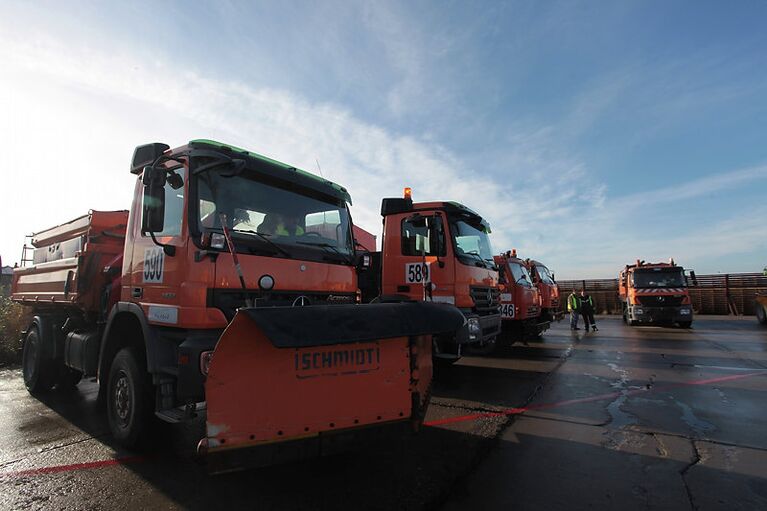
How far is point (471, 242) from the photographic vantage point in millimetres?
7418

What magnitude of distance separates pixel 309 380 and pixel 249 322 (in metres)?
0.60

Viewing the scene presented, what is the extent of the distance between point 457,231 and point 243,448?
5192 millimetres

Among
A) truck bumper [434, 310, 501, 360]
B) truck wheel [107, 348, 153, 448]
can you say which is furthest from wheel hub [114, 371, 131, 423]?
truck bumper [434, 310, 501, 360]

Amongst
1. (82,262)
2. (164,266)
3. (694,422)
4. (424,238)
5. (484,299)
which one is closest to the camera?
(164,266)

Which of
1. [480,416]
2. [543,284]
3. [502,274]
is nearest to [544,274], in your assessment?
[543,284]

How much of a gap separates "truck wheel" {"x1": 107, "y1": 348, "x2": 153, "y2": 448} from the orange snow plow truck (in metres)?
0.02

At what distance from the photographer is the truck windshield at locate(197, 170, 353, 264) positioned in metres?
3.65

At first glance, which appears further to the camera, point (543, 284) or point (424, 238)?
point (543, 284)

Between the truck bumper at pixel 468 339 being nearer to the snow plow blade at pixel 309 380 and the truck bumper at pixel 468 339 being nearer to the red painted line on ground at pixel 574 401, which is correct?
the red painted line on ground at pixel 574 401

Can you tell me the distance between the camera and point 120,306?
165 inches

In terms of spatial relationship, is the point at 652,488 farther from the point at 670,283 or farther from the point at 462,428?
the point at 670,283

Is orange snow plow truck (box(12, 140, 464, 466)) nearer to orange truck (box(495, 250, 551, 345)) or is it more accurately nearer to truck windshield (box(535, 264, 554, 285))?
orange truck (box(495, 250, 551, 345))

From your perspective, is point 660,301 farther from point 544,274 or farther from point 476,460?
point 476,460

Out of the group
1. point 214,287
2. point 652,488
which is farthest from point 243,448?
point 652,488
